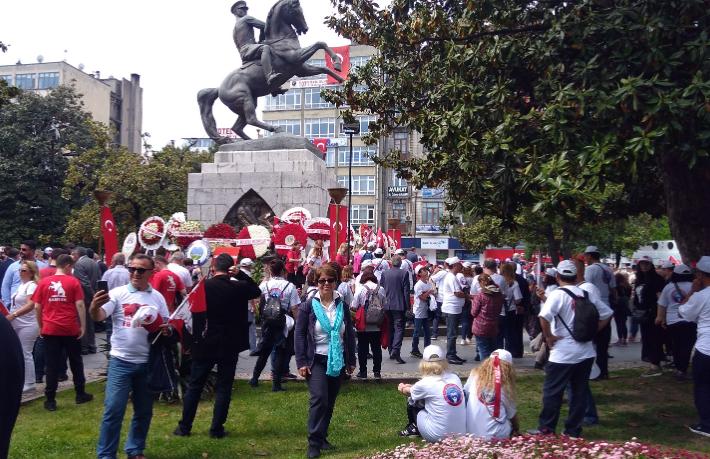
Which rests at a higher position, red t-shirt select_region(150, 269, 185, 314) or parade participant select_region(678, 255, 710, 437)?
red t-shirt select_region(150, 269, 185, 314)

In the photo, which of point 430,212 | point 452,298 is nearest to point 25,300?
point 452,298

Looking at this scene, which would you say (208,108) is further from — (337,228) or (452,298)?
(452,298)

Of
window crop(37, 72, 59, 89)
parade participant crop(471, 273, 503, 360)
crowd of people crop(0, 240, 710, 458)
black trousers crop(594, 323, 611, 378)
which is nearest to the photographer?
crowd of people crop(0, 240, 710, 458)

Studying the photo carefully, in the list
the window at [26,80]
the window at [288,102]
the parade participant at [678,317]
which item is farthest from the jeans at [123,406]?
the window at [26,80]

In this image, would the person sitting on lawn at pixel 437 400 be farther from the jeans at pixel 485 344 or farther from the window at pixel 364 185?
the window at pixel 364 185

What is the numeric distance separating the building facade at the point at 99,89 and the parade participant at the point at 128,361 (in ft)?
170

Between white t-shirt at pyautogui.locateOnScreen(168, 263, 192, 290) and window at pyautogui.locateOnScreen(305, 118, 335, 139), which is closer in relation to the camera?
white t-shirt at pyautogui.locateOnScreen(168, 263, 192, 290)

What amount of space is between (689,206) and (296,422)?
19.2 ft

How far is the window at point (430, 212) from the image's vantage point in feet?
185

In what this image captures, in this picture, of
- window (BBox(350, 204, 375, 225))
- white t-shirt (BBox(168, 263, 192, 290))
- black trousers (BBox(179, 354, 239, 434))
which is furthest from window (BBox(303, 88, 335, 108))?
black trousers (BBox(179, 354, 239, 434))

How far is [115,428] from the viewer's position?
5.65 meters

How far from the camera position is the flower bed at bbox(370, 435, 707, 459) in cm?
460

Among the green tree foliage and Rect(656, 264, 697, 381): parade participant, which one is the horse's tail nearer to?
Rect(656, 264, 697, 381): parade participant

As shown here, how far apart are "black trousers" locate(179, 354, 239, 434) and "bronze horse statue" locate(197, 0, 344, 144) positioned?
37.4ft
